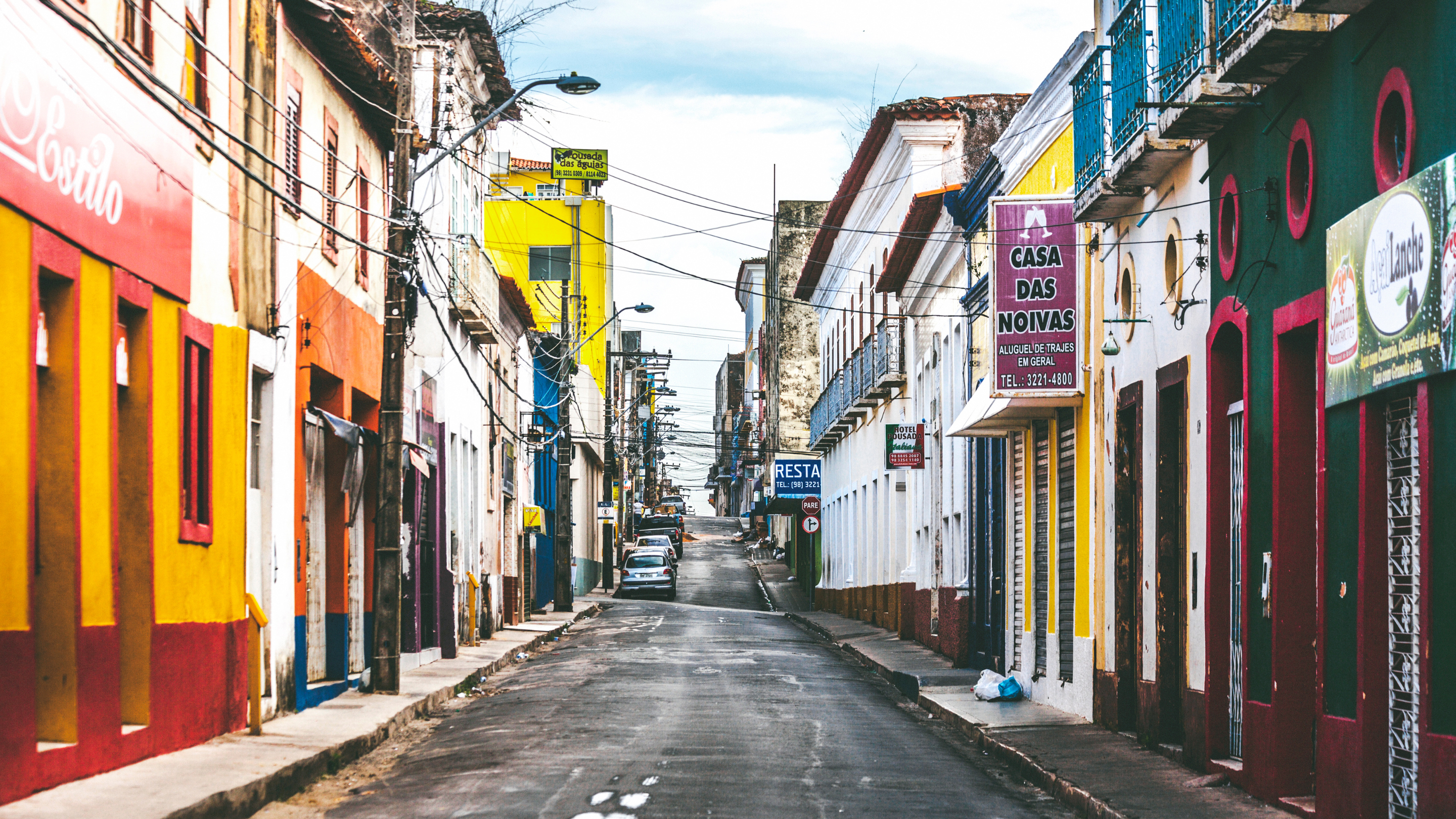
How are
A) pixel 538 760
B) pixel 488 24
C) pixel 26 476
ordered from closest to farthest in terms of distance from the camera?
1. pixel 26 476
2. pixel 538 760
3. pixel 488 24

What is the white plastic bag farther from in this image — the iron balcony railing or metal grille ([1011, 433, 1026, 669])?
the iron balcony railing

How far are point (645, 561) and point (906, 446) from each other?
25493 millimetres

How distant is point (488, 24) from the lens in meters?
22.2

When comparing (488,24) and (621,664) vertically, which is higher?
(488,24)

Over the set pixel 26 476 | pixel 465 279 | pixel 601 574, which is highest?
pixel 465 279

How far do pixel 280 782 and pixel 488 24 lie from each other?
14.0 meters

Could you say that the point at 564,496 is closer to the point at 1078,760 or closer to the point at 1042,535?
the point at 1042,535

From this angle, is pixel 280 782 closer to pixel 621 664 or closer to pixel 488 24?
pixel 621 664

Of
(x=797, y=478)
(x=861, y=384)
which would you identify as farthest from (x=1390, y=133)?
(x=797, y=478)

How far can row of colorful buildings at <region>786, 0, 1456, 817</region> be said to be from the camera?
8023 millimetres

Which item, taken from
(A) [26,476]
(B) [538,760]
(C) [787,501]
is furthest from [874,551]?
(A) [26,476]

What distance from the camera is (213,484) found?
13.0m

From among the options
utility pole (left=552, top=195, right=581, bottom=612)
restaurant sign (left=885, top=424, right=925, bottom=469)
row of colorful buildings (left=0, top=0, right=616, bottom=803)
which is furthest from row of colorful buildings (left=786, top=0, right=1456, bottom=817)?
utility pole (left=552, top=195, right=581, bottom=612)

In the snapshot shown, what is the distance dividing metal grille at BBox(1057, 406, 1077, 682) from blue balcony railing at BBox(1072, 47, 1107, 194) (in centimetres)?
297
